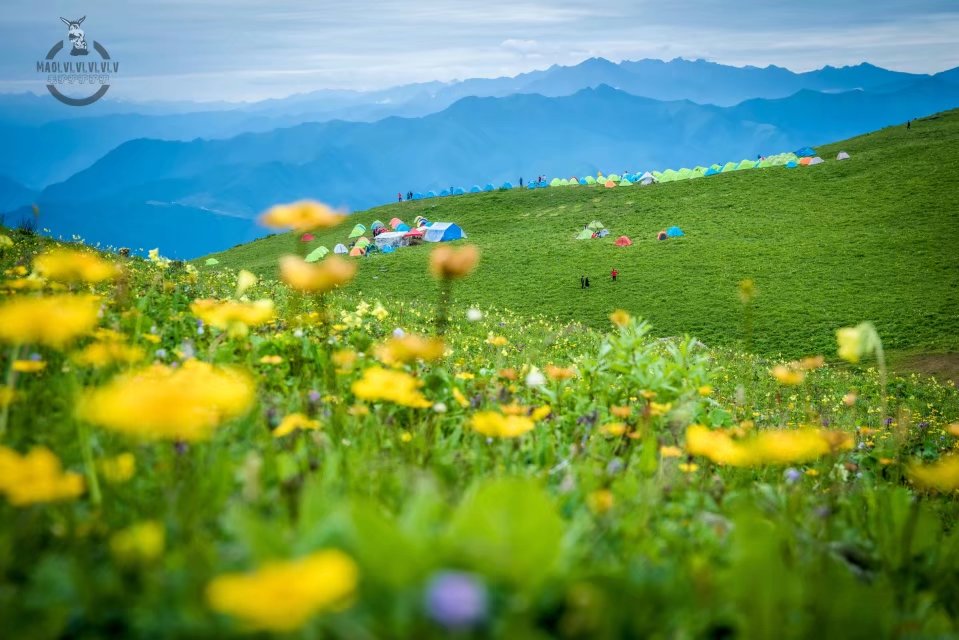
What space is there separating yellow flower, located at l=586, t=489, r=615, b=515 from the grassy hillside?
26.7m

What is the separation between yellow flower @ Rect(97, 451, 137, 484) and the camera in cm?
179

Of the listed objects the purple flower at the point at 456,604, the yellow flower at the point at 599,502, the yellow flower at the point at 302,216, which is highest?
the yellow flower at the point at 302,216

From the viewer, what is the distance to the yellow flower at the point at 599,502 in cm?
186

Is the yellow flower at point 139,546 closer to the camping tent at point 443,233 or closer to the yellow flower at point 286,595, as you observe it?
the yellow flower at point 286,595

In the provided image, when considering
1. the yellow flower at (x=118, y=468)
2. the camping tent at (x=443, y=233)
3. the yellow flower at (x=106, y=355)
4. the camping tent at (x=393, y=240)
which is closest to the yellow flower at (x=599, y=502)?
the yellow flower at (x=118, y=468)

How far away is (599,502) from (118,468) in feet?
4.53

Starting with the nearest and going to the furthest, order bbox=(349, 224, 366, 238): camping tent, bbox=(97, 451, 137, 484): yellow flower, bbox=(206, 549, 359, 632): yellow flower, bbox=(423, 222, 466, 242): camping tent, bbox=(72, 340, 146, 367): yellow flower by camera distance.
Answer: bbox=(206, 549, 359, 632): yellow flower < bbox=(97, 451, 137, 484): yellow flower < bbox=(72, 340, 146, 367): yellow flower < bbox=(423, 222, 466, 242): camping tent < bbox=(349, 224, 366, 238): camping tent

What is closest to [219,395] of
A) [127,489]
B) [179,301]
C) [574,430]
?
[127,489]

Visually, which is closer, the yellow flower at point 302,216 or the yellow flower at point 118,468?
the yellow flower at point 118,468

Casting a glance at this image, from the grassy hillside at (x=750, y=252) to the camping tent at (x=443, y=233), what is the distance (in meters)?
1.61

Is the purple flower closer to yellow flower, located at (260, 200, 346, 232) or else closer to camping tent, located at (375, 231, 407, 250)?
yellow flower, located at (260, 200, 346, 232)

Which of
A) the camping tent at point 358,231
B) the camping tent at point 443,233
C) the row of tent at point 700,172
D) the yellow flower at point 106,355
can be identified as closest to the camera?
the yellow flower at point 106,355

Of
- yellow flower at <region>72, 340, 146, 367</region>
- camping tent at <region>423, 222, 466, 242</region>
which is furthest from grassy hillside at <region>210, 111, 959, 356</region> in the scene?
yellow flower at <region>72, 340, 146, 367</region>

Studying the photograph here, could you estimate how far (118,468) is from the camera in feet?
5.91
